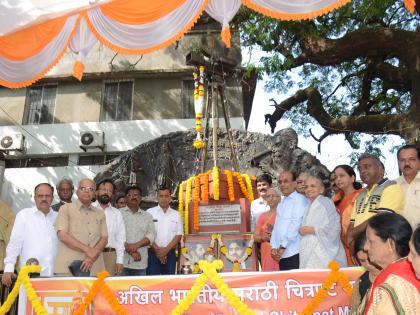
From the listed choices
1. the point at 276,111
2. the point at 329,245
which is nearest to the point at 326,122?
the point at 276,111

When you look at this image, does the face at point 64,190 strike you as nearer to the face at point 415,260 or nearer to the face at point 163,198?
the face at point 163,198

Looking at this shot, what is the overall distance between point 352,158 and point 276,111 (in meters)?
2.46

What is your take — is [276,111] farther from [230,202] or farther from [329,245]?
[329,245]

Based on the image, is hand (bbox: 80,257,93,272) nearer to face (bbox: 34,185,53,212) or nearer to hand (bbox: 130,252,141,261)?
face (bbox: 34,185,53,212)

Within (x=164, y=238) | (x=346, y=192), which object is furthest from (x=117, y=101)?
(x=346, y=192)

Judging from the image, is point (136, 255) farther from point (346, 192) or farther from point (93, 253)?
point (346, 192)

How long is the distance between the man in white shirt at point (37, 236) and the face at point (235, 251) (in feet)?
6.51

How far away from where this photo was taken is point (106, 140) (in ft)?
41.6

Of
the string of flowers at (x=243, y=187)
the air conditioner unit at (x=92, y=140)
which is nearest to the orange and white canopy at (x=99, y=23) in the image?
the string of flowers at (x=243, y=187)

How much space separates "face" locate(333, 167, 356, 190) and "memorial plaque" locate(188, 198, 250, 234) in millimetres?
1393

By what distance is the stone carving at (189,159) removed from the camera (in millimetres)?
9430

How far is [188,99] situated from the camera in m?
12.8

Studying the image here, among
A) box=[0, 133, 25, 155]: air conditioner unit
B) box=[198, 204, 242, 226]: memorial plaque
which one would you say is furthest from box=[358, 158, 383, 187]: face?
box=[0, 133, 25, 155]: air conditioner unit

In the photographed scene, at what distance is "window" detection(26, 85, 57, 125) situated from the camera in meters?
13.5
